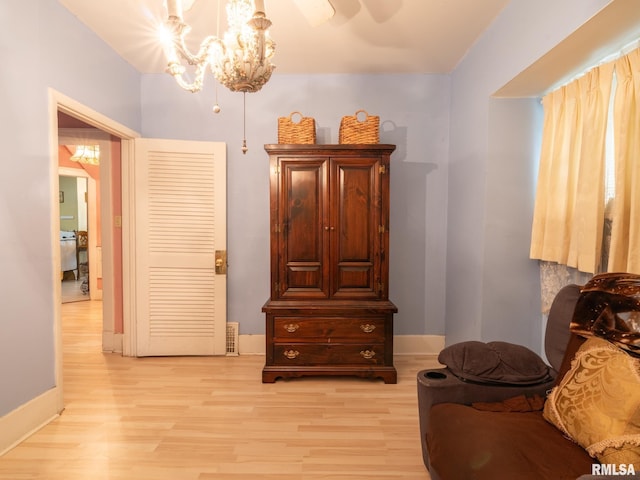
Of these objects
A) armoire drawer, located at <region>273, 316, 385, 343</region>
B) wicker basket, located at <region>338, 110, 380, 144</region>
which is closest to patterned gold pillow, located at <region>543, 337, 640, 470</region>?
armoire drawer, located at <region>273, 316, 385, 343</region>

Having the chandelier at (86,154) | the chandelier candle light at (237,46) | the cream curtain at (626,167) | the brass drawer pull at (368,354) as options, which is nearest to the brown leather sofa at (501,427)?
the cream curtain at (626,167)

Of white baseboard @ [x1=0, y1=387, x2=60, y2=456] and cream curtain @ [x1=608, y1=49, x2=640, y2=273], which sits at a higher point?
cream curtain @ [x1=608, y1=49, x2=640, y2=273]

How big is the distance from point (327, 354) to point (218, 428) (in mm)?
990

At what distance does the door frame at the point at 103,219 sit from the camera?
2355mm

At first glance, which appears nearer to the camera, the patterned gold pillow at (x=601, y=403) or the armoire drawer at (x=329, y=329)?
the patterned gold pillow at (x=601, y=403)

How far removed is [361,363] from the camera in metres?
2.96

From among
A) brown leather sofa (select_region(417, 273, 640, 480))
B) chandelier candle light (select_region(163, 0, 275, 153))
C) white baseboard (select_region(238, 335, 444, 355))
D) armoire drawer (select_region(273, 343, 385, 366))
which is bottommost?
white baseboard (select_region(238, 335, 444, 355))

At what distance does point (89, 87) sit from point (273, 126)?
1.48 metres

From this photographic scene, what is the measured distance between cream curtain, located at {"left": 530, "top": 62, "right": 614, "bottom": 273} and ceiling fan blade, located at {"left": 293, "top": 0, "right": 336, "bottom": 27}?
4.72 ft

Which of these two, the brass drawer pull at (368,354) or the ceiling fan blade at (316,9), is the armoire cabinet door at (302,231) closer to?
the brass drawer pull at (368,354)

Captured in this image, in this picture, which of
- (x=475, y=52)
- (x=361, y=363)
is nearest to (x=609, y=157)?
(x=475, y=52)

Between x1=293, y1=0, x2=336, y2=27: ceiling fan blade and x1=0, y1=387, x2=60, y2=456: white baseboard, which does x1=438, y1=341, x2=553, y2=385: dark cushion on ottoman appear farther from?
x1=0, y1=387, x2=60, y2=456: white baseboard

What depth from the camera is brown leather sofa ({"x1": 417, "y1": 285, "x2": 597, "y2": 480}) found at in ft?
3.95

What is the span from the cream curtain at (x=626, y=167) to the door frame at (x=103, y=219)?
3.07 m
